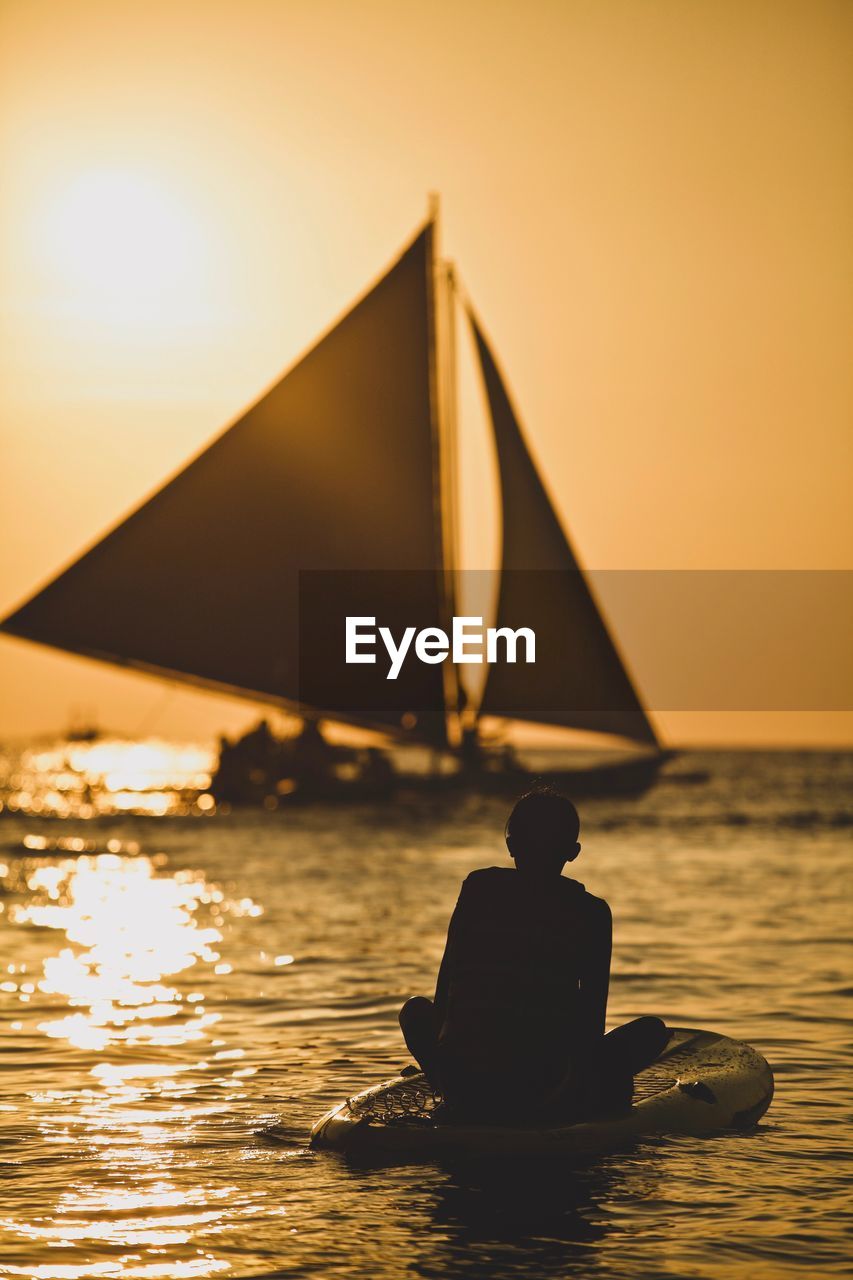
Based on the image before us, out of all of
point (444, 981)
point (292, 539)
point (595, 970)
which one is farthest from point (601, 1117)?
point (292, 539)

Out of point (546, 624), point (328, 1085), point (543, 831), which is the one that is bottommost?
point (328, 1085)

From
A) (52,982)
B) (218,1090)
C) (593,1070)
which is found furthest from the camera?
(52,982)

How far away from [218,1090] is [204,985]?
485 centimetres

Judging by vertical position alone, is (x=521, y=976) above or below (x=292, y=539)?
below

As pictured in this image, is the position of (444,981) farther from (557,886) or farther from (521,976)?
(557,886)

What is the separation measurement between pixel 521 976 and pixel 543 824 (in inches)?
26.1

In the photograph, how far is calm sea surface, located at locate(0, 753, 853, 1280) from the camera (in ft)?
22.4

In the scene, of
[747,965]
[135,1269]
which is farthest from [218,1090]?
[747,965]

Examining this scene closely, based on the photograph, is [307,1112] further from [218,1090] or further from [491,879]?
[491,879]

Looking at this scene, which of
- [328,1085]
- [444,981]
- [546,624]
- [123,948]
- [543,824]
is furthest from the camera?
[546,624]

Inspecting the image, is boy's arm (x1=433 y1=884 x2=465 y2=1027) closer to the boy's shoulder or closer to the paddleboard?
the boy's shoulder

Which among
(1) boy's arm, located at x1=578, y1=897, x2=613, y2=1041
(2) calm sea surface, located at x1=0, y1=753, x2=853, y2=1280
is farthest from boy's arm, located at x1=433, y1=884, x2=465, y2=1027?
A: (2) calm sea surface, located at x1=0, y1=753, x2=853, y2=1280

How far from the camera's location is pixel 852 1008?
519 inches

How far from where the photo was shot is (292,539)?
130 feet
